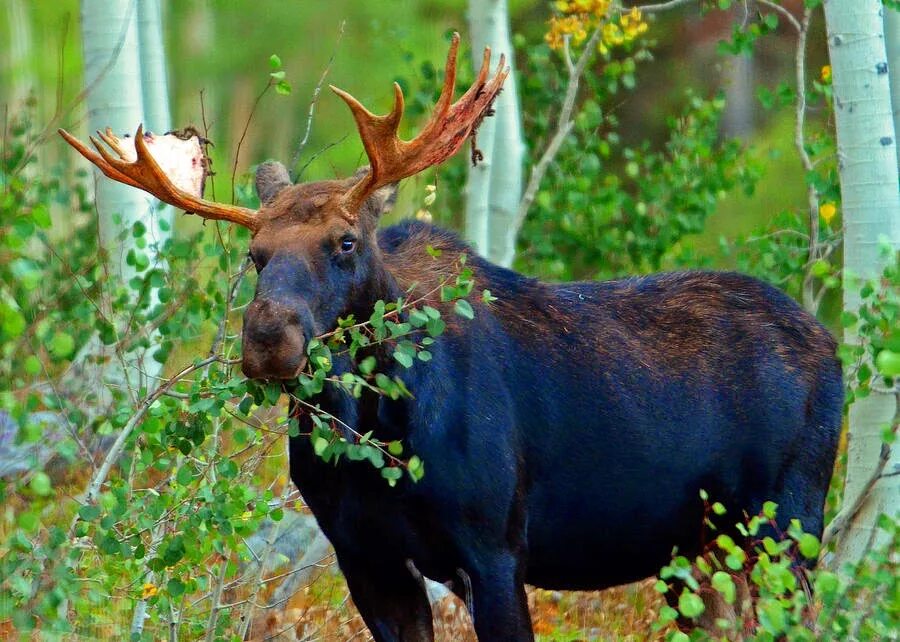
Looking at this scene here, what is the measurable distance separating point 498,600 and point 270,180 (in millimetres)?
A: 1826

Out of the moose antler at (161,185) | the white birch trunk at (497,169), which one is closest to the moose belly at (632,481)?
the moose antler at (161,185)

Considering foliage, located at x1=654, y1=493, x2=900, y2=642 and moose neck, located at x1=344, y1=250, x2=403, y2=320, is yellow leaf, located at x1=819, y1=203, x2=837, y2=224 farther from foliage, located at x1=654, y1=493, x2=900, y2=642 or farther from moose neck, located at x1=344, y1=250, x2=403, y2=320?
moose neck, located at x1=344, y1=250, x2=403, y2=320

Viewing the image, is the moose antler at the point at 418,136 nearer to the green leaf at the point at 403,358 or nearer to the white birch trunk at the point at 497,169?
the green leaf at the point at 403,358

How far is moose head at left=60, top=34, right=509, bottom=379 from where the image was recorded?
4637 millimetres

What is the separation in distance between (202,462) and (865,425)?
289 centimetres

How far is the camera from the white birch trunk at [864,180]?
243 inches

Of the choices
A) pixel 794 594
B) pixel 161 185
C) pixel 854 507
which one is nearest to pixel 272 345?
pixel 161 185

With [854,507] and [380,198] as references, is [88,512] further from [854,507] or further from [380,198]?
[854,507]

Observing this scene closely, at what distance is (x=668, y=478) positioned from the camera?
5.67m

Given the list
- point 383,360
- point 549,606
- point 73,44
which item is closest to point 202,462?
point 383,360

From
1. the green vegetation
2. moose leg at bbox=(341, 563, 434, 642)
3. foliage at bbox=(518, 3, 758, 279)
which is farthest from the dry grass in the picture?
foliage at bbox=(518, 3, 758, 279)

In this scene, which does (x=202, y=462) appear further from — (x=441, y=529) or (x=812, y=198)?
(x=812, y=198)

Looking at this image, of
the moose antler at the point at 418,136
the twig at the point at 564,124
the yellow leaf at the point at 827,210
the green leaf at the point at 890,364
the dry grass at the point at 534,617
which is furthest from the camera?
the twig at the point at 564,124

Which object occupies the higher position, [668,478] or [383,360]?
[383,360]
